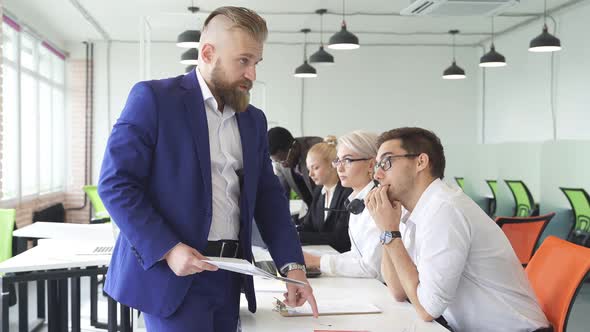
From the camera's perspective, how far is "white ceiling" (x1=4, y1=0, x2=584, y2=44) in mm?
8570

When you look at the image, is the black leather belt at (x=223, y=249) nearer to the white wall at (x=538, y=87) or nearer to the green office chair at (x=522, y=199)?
the green office chair at (x=522, y=199)

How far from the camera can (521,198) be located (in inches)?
326

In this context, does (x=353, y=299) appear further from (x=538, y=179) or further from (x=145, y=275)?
(x=538, y=179)

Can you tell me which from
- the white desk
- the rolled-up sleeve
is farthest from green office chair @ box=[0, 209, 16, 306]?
the rolled-up sleeve

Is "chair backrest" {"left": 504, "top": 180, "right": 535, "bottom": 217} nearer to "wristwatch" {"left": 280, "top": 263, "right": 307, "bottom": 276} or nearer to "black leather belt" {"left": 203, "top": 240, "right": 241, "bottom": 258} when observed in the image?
"wristwatch" {"left": 280, "top": 263, "right": 307, "bottom": 276}

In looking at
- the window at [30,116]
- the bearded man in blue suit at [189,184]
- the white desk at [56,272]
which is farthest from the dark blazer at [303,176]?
the window at [30,116]

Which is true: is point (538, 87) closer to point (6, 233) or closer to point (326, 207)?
point (326, 207)

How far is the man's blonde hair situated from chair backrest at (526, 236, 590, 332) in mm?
1259

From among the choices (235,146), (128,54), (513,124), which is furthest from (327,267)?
(128,54)

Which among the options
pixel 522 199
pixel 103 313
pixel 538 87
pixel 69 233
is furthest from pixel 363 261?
pixel 538 87

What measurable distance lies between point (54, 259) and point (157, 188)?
1820 mm

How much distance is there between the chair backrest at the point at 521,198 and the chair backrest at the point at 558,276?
604 centimetres

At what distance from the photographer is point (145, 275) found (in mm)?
1465

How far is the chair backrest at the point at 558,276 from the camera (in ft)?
6.59
